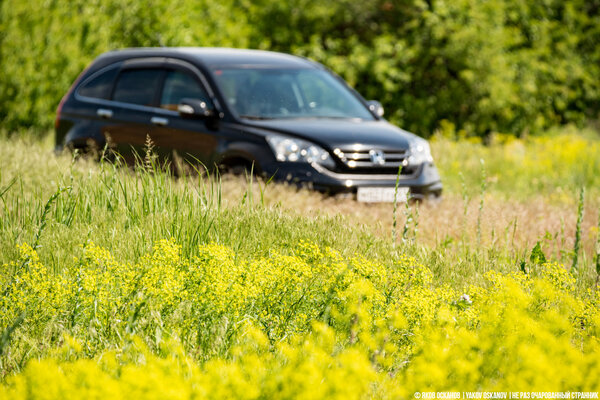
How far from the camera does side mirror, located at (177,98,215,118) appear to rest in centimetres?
758

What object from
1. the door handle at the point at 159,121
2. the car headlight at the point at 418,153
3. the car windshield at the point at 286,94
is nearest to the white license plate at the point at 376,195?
the car headlight at the point at 418,153

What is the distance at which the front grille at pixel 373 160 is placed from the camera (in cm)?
711

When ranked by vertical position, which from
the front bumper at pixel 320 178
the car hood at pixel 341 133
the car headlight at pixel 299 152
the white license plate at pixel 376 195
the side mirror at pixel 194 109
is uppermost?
the side mirror at pixel 194 109

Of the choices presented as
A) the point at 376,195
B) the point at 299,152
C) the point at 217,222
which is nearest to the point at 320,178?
the point at 299,152

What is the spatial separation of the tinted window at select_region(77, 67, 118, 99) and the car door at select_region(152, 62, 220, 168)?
0.83m

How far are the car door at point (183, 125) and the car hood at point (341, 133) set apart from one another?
445 millimetres

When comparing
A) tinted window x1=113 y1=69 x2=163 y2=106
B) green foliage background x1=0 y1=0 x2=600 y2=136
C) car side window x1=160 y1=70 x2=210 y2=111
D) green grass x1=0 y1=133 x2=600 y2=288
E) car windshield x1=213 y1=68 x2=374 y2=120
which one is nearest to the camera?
green grass x1=0 y1=133 x2=600 y2=288

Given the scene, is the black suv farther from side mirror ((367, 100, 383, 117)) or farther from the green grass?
the green grass

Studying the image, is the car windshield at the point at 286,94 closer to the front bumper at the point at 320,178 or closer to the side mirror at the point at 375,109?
the side mirror at the point at 375,109

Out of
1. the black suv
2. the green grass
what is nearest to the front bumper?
the black suv

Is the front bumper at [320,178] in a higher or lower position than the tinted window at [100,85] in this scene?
lower

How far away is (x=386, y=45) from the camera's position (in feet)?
48.6

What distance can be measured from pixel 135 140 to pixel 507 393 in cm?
576

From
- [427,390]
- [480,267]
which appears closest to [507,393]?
[427,390]
